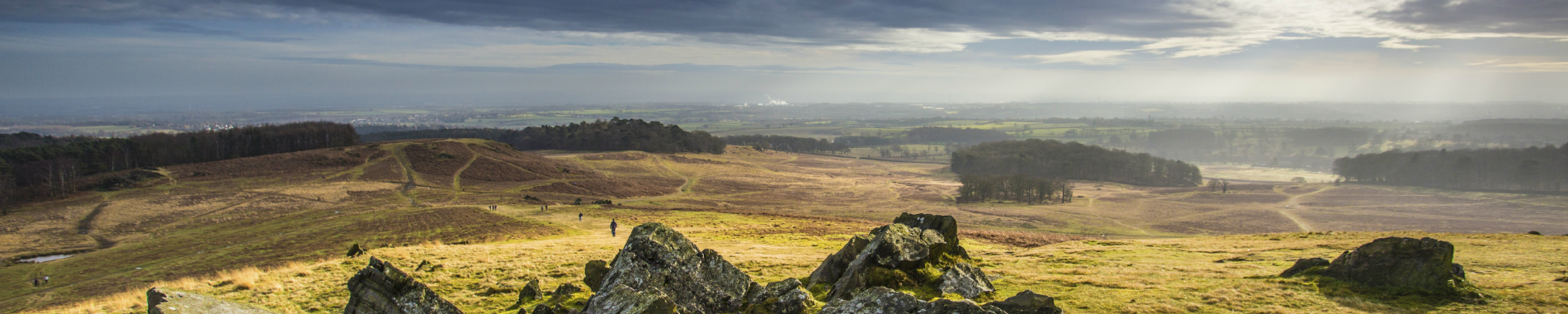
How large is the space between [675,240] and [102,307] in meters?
14.7

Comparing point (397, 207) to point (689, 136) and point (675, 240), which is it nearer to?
point (675, 240)

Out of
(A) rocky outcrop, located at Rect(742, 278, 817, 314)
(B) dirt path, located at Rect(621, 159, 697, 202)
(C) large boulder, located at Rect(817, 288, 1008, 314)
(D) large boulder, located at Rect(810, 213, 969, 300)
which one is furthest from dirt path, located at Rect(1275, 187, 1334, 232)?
(C) large boulder, located at Rect(817, 288, 1008, 314)

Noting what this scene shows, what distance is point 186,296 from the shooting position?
8.54 meters

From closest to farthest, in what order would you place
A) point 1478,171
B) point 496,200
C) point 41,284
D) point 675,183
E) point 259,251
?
point 41,284 < point 259,251 < point 496,200 < point 675,183 < point 1478,171

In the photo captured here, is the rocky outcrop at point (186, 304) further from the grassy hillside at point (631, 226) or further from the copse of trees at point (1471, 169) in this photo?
the copse of trees at point (1471, 169)

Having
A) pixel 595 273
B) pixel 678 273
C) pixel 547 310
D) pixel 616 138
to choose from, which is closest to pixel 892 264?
pixel 678 273

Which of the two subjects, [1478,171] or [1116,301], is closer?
[1116,301]

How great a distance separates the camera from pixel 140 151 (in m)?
102

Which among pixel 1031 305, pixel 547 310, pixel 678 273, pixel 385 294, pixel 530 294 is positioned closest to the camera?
pixel 1031 305

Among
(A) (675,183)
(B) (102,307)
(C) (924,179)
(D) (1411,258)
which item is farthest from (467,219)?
(C) (924,179)

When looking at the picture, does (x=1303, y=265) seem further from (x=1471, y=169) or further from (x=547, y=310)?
(x=1471, y=169)

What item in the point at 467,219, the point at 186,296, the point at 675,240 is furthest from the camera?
the point at 467,219

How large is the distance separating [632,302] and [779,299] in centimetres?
293

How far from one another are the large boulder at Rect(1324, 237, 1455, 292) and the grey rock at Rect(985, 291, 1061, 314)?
899 cm
